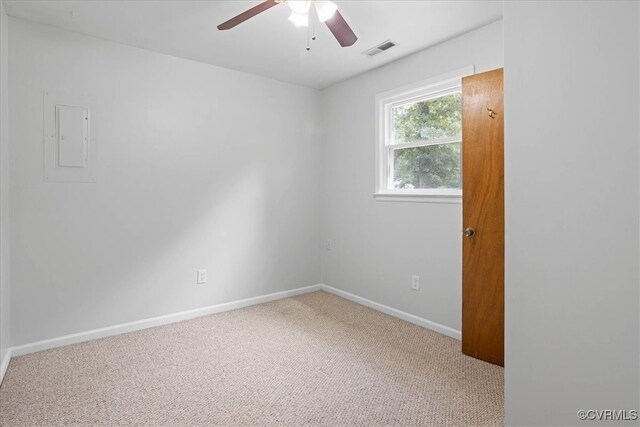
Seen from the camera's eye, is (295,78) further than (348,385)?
Yes

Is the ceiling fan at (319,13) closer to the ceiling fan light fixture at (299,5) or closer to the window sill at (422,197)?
the ceiling fan light fixture at (299,5)

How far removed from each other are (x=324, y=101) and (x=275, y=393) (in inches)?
130

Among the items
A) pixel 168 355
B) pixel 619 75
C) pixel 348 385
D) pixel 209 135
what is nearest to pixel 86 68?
pixel 209 135

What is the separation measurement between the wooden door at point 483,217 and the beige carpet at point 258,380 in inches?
8.3

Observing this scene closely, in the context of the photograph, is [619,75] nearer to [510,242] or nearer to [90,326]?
[510,242]

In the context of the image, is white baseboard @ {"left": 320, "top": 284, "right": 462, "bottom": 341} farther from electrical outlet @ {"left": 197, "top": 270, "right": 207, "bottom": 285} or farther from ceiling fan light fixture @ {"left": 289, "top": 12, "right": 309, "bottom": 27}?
ceiling fan light fixture @ {"left": 289, "top": 12, "right": 309, "bottom": 27}

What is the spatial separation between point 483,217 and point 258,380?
187 centimetres

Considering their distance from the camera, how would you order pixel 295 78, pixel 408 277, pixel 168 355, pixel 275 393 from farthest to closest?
pixel 295 78 < pixel 408 277 < pixel 168 355 < pixel 275 393

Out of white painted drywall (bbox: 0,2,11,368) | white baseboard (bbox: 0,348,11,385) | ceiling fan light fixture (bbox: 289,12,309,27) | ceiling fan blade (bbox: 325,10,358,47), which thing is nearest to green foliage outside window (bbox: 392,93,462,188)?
ceiling fan blade (bbox: 325,10,358,47)

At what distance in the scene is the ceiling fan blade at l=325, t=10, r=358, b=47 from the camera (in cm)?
194

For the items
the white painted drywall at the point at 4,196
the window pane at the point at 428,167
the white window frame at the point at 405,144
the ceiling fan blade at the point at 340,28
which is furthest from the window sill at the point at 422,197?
the white painted drywall at the point at 4,196

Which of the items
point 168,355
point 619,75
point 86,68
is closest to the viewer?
point 619,75

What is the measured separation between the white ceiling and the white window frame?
0.32 m

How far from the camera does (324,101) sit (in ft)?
14.0
